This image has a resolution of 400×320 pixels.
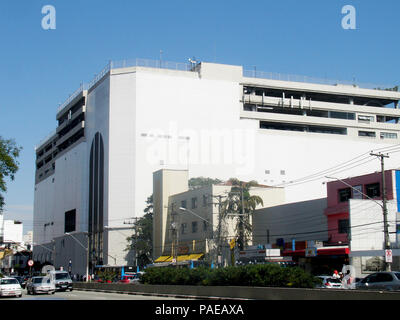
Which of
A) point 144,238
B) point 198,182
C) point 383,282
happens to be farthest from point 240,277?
point 198,182

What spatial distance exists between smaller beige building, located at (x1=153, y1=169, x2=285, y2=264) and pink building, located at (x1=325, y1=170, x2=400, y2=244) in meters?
12.4

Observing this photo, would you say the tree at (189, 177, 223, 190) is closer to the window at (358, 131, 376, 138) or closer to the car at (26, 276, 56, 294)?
the window at (358, 131, 376, 138)

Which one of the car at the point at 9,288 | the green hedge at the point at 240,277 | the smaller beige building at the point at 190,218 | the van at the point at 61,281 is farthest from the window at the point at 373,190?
the car at the point at 9,288

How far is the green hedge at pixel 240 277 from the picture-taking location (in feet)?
105

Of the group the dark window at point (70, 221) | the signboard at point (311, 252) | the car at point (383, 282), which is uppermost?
the dark window at point (70, 221)

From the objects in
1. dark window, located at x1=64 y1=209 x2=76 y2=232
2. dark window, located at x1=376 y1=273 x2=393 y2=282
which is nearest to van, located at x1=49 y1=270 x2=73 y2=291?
dark window, located at x1=376 y1=273 x2=393 y2=282

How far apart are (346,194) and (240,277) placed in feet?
103

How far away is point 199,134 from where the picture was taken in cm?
10688

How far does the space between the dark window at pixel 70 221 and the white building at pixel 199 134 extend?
0.23 m

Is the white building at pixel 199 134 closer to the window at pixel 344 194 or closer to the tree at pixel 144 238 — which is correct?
the tree at pixel 144 238

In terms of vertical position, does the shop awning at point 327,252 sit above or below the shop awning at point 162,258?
above

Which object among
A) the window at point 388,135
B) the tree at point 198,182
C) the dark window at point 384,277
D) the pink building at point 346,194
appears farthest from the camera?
the window at point 388,135

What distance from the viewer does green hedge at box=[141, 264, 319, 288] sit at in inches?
1266
